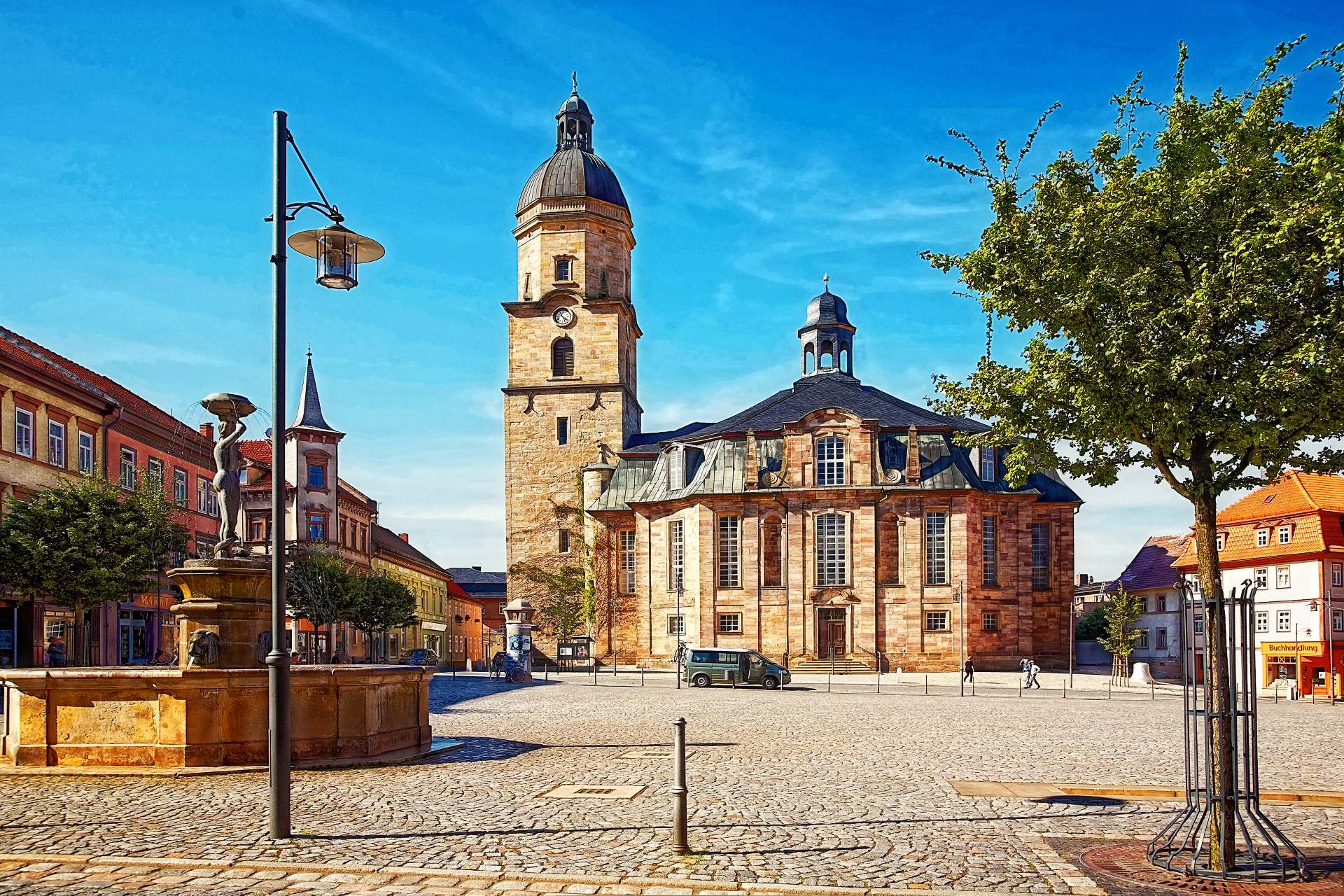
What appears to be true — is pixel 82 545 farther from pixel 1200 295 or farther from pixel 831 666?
pixel 831 666

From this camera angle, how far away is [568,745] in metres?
17.9

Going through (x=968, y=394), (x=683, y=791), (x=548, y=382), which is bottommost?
(x=683, y=791)

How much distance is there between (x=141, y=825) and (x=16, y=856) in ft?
Result: 4.52

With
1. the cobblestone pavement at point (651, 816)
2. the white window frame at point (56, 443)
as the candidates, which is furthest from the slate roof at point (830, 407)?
the cobblestone pavement at point (651, 816)

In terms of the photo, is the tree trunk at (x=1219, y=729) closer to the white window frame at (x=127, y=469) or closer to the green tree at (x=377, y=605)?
the white window frame at (x=127, y=469)

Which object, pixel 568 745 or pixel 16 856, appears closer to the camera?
pixel 16 856

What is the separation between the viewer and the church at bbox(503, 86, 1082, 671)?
189 feet

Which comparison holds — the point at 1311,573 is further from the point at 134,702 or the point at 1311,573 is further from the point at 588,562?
the point at 134,702

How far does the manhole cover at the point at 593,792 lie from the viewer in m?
12.1

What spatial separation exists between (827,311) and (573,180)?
60.7 feet

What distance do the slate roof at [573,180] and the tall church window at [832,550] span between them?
2439cm

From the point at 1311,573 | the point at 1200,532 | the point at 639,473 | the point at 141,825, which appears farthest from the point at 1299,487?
the point at 141,825

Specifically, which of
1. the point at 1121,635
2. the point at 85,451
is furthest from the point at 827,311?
the point at 85,451

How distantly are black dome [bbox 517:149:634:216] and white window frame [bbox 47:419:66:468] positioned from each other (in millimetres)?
36607
